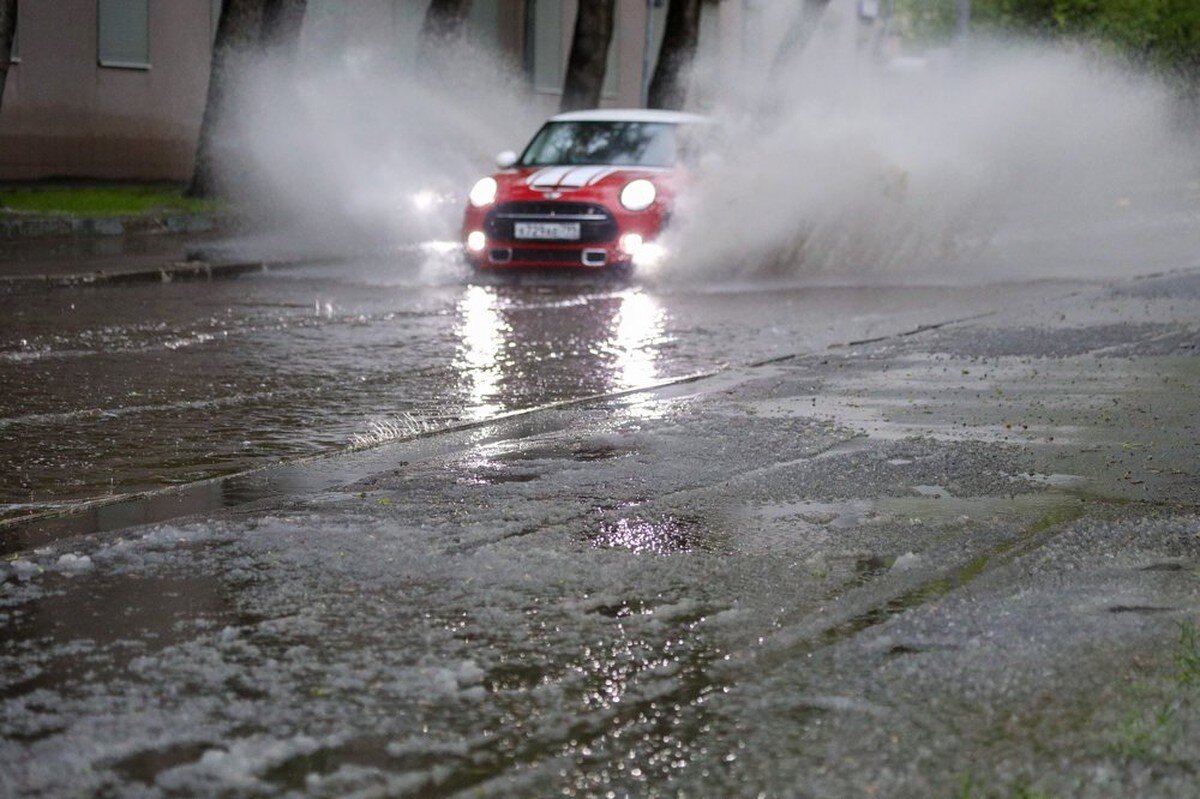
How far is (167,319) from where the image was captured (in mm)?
13742

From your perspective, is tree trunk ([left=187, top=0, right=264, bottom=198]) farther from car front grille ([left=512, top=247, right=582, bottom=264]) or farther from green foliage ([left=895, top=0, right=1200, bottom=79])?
green foliage ([left=895, top=0, right=1200, bottom=79])

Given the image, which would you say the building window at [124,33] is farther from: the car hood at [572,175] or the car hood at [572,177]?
the car hood at [572,175]

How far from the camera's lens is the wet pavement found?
4.02 meters

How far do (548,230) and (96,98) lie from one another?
14976 millimetres

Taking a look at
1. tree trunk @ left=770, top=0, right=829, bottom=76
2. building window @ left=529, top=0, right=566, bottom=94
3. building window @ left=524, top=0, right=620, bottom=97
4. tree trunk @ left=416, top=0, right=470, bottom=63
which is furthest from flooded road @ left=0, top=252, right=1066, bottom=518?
building window @ left=529, top=0, right=566, bottom=94

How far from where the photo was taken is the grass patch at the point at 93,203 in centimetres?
2226

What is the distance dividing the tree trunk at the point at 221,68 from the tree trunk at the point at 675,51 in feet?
37.1

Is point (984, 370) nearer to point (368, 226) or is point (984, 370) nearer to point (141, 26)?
point (368, 226)

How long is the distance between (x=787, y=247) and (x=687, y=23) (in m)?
A: 17.0

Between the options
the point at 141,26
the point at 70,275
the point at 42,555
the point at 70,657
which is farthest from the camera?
Answer: the point at 141,26

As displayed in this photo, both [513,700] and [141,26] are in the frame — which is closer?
[513,700]

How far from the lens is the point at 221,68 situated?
81.3ft

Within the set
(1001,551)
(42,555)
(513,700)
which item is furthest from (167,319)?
(513,700)

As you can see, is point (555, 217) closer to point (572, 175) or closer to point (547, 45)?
point (572, 175)
